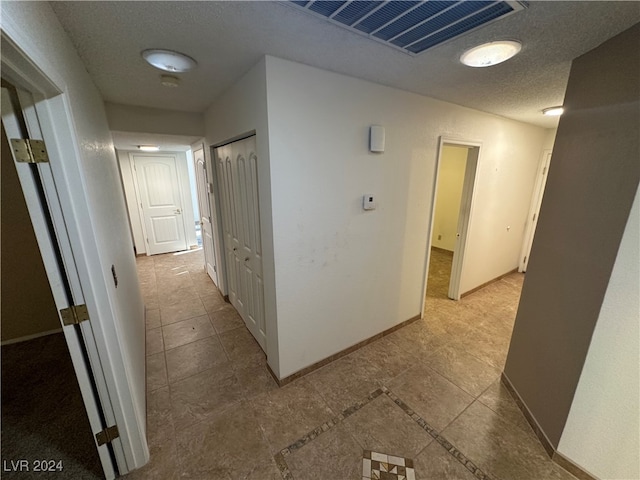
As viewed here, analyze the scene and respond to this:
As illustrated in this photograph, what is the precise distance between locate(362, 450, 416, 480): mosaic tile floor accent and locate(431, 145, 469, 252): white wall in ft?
13.0

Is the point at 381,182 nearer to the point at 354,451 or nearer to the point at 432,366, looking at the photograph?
the point at 432,366

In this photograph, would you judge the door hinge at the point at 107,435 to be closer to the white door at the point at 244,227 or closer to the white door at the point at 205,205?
the white door at the point at 244,227

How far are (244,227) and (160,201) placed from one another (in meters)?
3.92

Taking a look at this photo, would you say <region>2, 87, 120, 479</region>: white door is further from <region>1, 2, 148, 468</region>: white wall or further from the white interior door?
the white interior door

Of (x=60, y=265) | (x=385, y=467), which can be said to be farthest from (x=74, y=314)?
(x=385, y=467)

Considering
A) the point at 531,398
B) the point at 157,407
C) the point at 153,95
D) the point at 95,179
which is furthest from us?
the point at 153,95

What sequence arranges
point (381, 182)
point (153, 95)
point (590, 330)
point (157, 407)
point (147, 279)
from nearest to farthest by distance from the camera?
point (590, 330) < point (157, 407) < point (381, 182) < point (153, 95) < point (147, 279)

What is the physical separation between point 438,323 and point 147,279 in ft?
14.2

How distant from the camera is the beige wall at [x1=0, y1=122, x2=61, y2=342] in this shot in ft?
8.21

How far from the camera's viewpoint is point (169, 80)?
186 centimetres

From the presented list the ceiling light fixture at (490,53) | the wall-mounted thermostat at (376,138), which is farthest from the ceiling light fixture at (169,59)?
the ceiling light fixture at (490,53)

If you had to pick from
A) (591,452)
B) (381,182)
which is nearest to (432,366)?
(591,452)

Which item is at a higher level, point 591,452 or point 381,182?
point 381,182

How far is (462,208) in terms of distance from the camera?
3.12 metres
